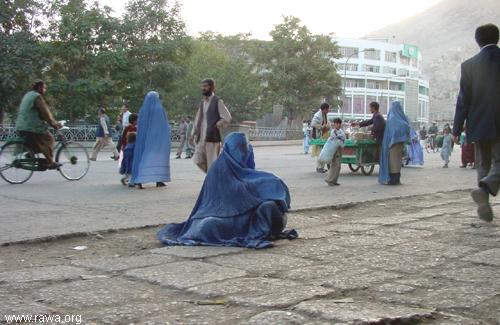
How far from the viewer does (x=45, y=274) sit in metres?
3.66

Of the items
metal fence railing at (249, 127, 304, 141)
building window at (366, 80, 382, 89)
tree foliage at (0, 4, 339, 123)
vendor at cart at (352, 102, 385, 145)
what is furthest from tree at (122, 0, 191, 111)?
building window at (366, 80, 382, 89)

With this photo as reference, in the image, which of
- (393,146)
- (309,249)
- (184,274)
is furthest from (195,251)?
(393,146)

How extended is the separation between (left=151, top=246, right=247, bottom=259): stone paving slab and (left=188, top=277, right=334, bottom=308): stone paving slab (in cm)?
84

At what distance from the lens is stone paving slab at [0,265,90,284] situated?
353cm

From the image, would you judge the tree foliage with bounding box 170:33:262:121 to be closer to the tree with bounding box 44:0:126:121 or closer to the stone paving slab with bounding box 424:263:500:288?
the tree with bounding box 44:0:126:121

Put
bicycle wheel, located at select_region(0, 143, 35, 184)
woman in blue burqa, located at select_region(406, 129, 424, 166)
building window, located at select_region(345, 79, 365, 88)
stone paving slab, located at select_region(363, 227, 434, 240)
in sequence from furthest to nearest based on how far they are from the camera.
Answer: building window, located at select_region(345, 79, 365, 88)
woman in blue burqa, located at select_region(406, 129, 424, 166)
bicycle wheel, located at select_region(0, 143, 35, 184)
stone paving slab, located at select_region(363, 227, 434, 240)

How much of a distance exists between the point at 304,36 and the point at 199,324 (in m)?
43.2

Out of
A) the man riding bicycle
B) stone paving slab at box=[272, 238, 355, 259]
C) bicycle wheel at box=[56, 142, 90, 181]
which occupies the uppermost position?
the man riding bicycle

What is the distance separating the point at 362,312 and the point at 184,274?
1293mm

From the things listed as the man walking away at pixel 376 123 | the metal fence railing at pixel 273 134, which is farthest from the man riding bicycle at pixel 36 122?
the metal fence railing at pixel 273 134

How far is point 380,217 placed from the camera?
6391 millimetres

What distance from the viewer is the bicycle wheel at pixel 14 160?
31.2 feet

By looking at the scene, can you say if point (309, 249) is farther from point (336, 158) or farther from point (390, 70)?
point (390, 70)

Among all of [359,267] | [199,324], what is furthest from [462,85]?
[199,324]
